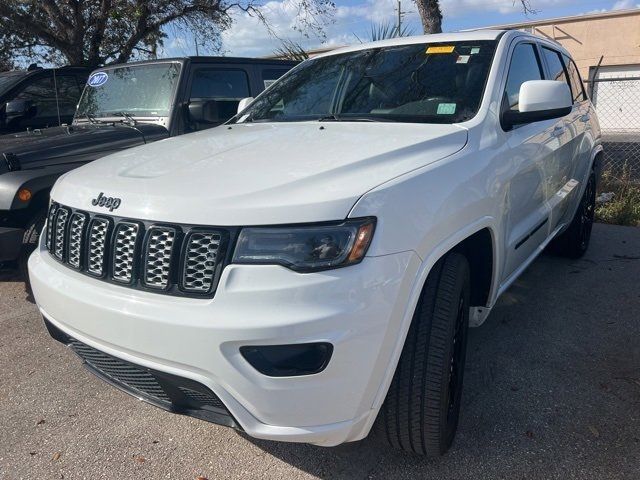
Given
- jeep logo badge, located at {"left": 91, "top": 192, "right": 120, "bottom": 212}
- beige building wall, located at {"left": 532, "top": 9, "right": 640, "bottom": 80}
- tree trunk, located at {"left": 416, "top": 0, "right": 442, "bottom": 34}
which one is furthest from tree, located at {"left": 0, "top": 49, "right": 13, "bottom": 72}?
beige building wall, located at {"left": 532, "top": 9, "right": 640, "bottom": 80}

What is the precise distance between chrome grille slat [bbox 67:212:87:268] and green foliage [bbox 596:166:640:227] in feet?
20.2

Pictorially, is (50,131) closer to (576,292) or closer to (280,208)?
(280,208)

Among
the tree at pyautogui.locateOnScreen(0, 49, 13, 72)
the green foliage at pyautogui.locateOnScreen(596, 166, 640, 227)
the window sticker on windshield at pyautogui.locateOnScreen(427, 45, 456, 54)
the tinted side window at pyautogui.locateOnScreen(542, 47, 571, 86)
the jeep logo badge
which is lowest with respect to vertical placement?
the green foliage at pyautogui.locateOnScreen(596, 166, 640, 227)

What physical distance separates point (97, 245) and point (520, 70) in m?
2.58

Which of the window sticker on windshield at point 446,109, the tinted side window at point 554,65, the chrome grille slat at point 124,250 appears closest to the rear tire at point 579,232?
the tinted side window at point 554,65

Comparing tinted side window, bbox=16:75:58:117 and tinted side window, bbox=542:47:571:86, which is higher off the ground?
tinted side window, bbox=542:47:571:86

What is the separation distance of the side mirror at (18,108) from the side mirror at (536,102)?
475cm

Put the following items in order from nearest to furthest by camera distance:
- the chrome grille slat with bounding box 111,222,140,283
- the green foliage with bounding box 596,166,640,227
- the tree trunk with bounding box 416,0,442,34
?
the chrome grille slat with bounding box 111,222,140,283, the green foliage with bounding box 596,166,640,227, the tree trunk with bounding box 416,0,442,34

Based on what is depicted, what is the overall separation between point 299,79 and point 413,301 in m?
2.24

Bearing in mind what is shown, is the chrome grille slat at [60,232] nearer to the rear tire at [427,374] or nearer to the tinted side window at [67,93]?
the rear tire at [427,374]

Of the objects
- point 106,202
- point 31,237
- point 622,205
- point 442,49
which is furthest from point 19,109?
point 622,205

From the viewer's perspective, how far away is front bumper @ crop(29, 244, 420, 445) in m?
1.75

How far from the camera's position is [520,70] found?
11.0ft

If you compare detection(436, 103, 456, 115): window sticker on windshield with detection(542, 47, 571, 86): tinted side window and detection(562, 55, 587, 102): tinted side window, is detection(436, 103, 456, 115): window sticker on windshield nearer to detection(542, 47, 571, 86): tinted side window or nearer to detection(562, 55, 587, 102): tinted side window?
detection(542, 47, 571, 86): tinted side window
